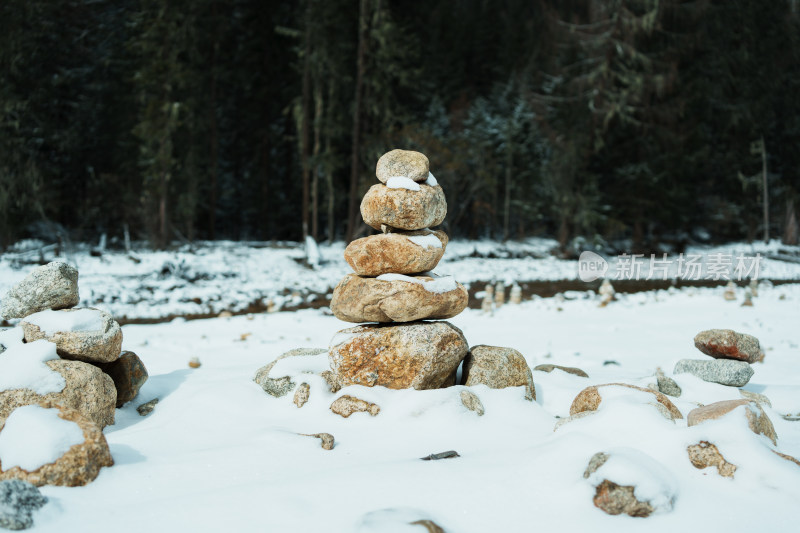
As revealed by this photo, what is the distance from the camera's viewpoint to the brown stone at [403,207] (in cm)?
574

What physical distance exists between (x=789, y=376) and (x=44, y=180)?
21493 millimetres

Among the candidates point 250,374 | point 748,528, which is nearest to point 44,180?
point 250,374

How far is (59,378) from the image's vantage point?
485 centimetres

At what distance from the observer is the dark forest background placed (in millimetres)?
20328

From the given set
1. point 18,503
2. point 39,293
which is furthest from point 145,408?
point 18,503

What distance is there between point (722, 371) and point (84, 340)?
6.59 metres

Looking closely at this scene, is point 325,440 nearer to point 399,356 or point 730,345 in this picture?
point 399,356

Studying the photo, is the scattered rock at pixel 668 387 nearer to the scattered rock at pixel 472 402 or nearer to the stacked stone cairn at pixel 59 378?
the scattered rock at pixel 472 402

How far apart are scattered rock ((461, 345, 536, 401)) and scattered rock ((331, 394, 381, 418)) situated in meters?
1.12

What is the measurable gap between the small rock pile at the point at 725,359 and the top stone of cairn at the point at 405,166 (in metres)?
3.87

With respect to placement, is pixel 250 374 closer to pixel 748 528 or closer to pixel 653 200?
pixel 748 528

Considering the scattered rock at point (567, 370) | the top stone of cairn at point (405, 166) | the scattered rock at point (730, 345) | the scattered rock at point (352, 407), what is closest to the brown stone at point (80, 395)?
the scattered rock at point (352, 407)

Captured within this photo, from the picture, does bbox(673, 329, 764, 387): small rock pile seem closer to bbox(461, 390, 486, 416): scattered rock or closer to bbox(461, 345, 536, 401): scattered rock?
bbox(461, 345, 536, 401): scattered rock

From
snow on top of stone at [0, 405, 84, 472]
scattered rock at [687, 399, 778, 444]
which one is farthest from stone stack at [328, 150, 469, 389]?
snow on top of stone at [0, 405, 84, 472]
